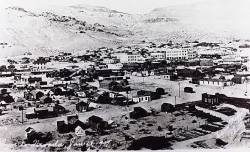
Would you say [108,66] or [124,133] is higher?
[108,66]

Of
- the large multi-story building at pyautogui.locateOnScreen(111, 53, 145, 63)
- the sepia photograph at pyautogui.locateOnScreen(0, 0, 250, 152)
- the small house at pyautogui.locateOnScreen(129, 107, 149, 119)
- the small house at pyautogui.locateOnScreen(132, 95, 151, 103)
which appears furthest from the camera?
the large multi-story building at pyautogui.locateOnScreen(111, 53, 145, 63)

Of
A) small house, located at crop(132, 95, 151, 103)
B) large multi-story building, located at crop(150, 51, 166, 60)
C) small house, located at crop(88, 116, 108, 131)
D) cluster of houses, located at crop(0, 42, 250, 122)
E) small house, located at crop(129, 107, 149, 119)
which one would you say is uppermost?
large multi-story building, located at crop(150, 51, 166, 60)

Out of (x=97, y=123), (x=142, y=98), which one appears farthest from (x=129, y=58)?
(x=97, y=123)

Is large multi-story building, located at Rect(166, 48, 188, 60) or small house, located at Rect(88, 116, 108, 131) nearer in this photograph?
small house, located at Rect(88, 116, 108, 131)

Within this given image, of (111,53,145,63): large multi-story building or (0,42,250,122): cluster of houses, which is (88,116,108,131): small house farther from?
(111,53,145,63): large multi-story building

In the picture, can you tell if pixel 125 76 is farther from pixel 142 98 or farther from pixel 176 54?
pixel 176 54

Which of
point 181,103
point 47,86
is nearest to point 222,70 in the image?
point 181,103

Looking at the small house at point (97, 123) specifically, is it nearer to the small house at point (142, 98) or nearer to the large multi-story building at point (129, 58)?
the small house at point (142, 98)

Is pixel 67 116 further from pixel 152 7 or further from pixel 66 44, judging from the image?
pixel 152 7

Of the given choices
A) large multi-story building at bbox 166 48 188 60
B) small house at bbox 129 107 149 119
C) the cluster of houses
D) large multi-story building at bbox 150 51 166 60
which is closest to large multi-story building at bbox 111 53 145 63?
the cluster of houses
